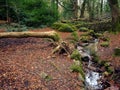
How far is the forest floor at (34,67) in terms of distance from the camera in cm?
704

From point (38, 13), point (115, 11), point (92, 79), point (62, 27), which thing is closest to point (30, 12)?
point (38, 13)

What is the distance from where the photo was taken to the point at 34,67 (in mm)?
8305

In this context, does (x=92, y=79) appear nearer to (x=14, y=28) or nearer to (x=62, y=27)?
(x=14, y=28)

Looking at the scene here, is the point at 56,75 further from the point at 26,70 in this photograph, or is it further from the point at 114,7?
the point at 114,7

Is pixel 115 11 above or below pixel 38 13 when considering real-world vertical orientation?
above

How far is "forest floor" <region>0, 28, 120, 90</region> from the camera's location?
7039mm

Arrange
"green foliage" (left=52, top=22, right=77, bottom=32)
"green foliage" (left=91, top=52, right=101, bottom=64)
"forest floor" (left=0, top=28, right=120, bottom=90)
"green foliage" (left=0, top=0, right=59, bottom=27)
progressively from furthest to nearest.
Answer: "green foliage" (left=52, top=22, right=77, bottom=32), "green foliage" (left=0, top=0, right=59, bottom=27), "green foliage" (left=91, top=52, right=101, bottom=64), "forest floor" (left=0, top=28, right=120, bottom=90)

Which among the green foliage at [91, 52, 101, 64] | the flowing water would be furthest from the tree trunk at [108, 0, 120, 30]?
the flowing water

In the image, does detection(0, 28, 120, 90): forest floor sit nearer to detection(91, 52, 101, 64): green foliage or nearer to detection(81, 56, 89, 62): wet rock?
detection(91, 52, 101, 64): green foliage

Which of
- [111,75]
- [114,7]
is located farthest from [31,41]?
[114,7]

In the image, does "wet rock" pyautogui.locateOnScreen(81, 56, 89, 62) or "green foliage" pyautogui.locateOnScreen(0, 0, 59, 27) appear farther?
"green foliage" pyautogui.locateOnScreen(0, 0, 59, 27)

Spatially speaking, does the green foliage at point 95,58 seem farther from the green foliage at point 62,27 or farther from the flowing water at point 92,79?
the green foliage at point 62,27

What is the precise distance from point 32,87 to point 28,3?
12.9m

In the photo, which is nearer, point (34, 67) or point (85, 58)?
point (34, 67)
